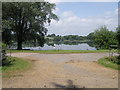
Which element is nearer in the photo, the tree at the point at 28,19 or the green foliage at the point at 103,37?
the tree at the point at 28,19

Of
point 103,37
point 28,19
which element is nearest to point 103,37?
point 103,37

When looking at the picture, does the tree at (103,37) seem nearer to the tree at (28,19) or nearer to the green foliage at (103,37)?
the green foliage at (103,37)

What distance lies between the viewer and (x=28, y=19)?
2683 centimetres

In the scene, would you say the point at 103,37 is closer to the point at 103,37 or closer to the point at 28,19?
the point at 103,37

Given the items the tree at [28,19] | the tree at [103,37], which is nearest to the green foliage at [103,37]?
the tree at [103,37]

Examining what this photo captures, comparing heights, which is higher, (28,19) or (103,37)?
(28,19)

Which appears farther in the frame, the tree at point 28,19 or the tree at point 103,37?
the tree at point 103,37

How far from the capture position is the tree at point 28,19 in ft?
84.4

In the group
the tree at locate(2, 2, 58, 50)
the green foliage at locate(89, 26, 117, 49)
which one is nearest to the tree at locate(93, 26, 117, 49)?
the green foliage at locate(89, 26, 117, 49)

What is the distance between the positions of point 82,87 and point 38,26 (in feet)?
72.1

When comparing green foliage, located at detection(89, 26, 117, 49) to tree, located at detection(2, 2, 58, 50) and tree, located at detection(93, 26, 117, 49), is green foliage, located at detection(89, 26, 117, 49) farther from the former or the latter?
tree, located at detection(2, 2, 58, 50)

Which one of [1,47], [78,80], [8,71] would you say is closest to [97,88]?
[78,80]

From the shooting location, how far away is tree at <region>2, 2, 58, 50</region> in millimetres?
25719

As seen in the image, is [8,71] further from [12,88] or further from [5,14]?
[5,14]
